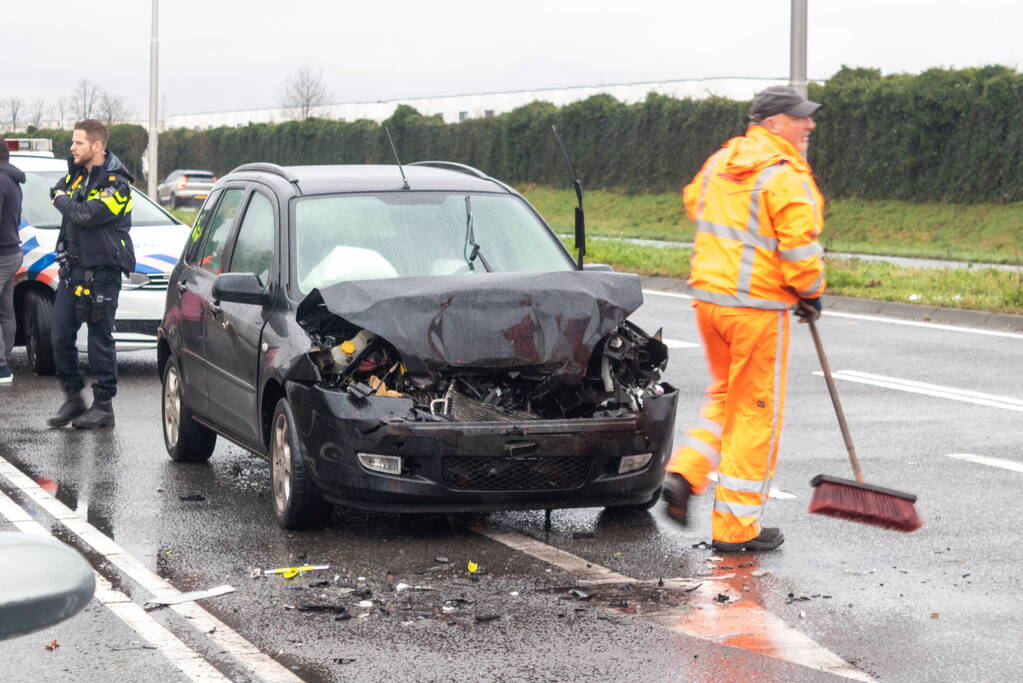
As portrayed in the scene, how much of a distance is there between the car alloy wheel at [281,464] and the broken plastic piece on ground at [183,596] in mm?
994

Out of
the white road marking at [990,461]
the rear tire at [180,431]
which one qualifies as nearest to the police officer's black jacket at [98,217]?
the rear tire at [180,431]

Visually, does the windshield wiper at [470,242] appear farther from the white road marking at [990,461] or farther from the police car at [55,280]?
the police car at [55,280]

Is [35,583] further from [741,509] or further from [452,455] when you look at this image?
[741,509]

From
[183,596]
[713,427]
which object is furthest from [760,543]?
[183,596]

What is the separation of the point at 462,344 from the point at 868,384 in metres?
6.22

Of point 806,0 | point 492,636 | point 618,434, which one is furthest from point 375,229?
point 806,0

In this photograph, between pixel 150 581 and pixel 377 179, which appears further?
pixel 377 179

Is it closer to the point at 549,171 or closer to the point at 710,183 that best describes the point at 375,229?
the point at 710,183

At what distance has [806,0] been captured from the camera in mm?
18312

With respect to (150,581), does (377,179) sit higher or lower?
higher

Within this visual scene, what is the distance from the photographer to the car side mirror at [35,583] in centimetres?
219

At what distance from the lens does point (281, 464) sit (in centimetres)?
743

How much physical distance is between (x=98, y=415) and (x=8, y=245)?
2.29 m

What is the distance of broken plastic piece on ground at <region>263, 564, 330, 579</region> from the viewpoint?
21.4 feet
